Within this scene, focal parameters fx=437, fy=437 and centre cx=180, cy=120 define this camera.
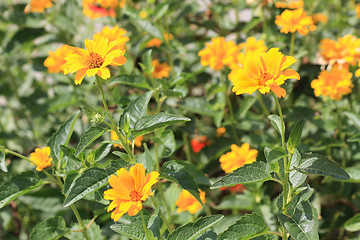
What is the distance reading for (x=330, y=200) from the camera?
1.79 metres

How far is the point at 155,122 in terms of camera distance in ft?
3.18

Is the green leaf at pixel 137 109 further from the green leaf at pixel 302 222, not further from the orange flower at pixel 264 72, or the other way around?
the green leaf at pixel 302 222

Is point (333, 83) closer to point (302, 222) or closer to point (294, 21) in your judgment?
point (294, 21)

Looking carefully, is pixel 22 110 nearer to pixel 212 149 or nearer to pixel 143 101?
pixel 212 149

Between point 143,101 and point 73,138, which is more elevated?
point 143,101

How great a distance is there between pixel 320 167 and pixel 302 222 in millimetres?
129

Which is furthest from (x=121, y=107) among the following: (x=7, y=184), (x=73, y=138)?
(x=73, y=138)

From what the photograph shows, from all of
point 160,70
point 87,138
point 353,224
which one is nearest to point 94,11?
point 160,70

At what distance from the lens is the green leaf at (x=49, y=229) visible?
3.75 feet

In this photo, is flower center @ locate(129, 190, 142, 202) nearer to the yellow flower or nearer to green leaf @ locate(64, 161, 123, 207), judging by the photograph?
green leaf @ locate(64, 161, 123, 207)

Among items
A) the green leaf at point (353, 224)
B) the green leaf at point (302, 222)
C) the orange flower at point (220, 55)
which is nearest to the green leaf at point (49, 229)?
the green leaf at point (302, 222)

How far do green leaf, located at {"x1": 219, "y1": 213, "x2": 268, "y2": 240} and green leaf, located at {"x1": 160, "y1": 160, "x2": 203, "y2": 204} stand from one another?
10 centimetres

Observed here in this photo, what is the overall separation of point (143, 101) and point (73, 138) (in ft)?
3.42

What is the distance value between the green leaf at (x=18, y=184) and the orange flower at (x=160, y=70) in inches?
31.3
